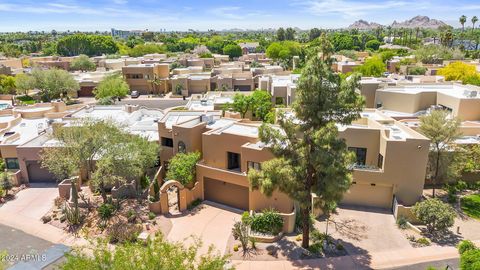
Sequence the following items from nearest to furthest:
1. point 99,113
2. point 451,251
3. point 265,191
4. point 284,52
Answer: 1. point 265,191
2. point 451,251
3. point 99,113
4. point 284,52

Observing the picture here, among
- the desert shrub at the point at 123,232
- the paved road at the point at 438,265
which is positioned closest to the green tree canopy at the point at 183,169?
the desert shrub at the point at 123,232

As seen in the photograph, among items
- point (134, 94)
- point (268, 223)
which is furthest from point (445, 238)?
point (134, 94)

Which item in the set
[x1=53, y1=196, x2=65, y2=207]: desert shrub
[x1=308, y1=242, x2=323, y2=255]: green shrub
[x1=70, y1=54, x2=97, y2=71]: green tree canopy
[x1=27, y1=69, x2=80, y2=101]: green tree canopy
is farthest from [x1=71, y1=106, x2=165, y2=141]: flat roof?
[x1=70, y1=54, x2=97, y2=71]: green tree canopy

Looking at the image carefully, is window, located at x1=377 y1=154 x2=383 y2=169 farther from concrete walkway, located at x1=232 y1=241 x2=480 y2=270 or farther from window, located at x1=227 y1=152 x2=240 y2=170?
window, located at x1=227 y1=152 x2=240 y2=170

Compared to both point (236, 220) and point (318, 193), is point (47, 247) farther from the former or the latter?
point (318, 193)

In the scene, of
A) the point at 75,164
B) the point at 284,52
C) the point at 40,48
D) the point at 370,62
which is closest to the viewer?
the point at 75,164

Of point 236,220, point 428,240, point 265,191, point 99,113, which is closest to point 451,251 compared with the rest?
point 428,240

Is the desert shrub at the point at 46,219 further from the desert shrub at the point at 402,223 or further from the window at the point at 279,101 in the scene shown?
the window at the point at 279,101
